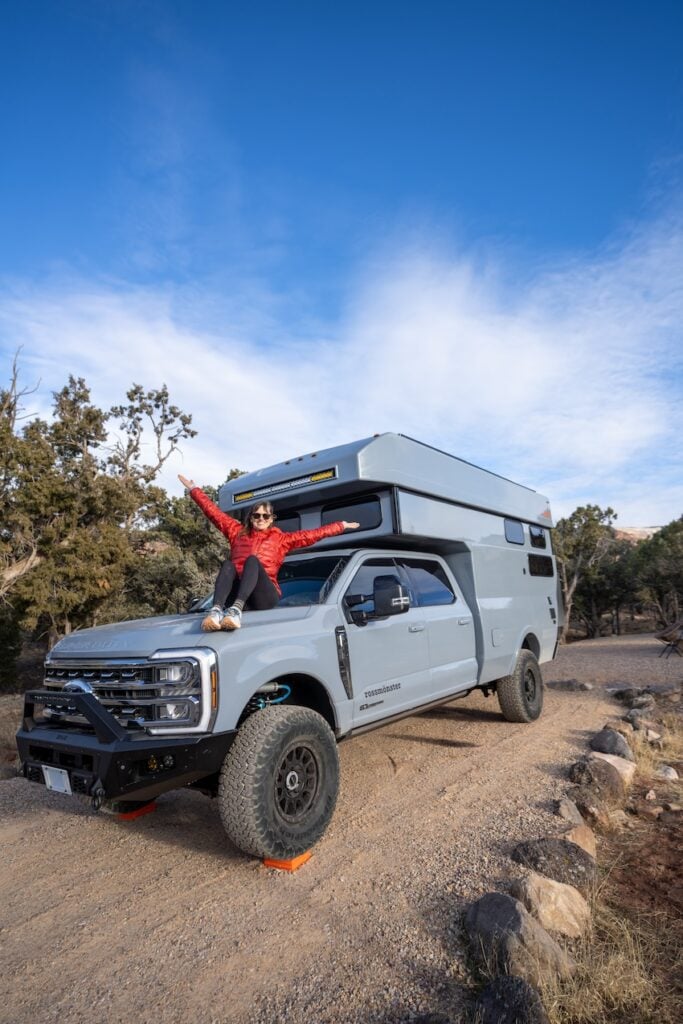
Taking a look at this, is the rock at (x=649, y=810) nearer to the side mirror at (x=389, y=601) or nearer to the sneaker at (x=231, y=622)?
the side mirror at (x=389, y=601)

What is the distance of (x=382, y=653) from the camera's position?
14.9ft

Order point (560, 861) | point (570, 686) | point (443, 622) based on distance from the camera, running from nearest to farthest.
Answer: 1. point (560, 861)
2. point (443, 622)
3. point (570, 686)

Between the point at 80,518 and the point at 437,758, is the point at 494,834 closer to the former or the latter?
the point at 437,758

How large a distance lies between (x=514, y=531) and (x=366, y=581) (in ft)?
10.6

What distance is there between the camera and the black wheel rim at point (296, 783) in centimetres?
345

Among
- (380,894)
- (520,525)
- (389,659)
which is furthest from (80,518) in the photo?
(380,894)

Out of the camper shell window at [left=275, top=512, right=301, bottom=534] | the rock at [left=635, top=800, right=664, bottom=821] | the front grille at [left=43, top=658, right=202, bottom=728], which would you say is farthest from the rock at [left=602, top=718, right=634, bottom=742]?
the front grille at [left=43, top=658, right=202, bottom=728]

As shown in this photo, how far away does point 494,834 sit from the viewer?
12.3ft

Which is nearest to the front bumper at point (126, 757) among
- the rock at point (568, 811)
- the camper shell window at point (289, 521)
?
the rock at point (568, 811)

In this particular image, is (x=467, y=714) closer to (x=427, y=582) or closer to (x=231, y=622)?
(x=427, y=582)

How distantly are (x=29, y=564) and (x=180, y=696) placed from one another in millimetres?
16994

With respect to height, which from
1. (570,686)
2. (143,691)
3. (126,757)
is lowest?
(570,686)

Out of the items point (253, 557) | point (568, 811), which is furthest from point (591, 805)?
point (253, 557)

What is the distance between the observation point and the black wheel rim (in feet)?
11.3
